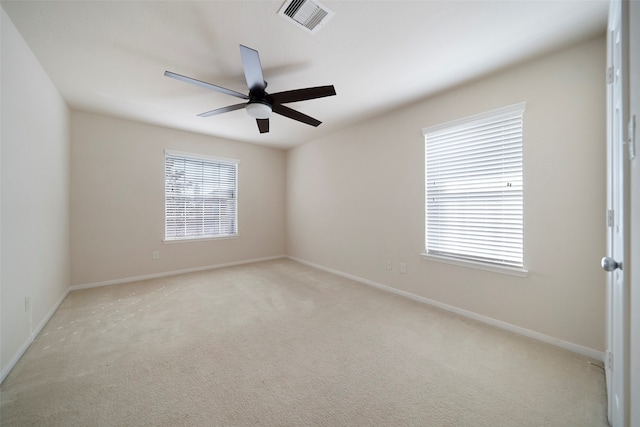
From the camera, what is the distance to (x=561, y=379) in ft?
5.39

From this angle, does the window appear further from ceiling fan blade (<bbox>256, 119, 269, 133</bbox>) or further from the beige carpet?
ceiling fan blade (<bbox>256, 119, 269, 133</bbox>)

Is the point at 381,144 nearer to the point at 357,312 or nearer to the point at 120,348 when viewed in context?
the point at 357,312

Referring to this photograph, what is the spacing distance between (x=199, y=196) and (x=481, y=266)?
4.56m

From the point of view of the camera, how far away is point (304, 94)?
2105mm

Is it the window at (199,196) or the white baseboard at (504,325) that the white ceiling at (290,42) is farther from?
the white baseboard at (504,325)

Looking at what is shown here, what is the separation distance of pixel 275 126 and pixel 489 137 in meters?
3.00

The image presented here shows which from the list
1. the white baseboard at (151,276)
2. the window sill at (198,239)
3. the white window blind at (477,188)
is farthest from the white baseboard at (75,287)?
the white window blind at (477,188)

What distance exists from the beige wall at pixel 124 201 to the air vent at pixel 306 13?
3.38 meters

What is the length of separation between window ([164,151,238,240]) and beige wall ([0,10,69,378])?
56.2 inches

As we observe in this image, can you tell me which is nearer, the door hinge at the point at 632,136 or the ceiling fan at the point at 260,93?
the door hinge at the point at 632,136

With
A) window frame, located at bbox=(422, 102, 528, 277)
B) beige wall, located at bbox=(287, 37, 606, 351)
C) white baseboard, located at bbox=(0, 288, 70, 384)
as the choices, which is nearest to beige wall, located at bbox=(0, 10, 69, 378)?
white baseboard, located at bbox=(0, 288, 70, 384)

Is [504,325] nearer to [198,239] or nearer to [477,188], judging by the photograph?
[477,188]

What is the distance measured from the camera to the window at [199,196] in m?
4.21

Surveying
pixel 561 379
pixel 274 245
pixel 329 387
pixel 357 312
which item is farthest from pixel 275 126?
pixel 561 379
